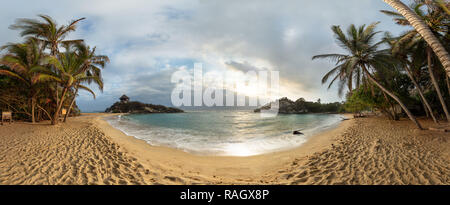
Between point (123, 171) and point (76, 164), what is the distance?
1.29 m

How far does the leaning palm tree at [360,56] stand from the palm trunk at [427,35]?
17.9 feet

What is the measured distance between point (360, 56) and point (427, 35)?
6.88 metres

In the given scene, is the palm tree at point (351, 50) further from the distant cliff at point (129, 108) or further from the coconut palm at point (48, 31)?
the distant cliff at point (129, 108)

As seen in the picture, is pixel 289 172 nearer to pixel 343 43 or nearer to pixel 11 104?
pixel 343 43

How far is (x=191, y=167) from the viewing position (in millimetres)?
4691

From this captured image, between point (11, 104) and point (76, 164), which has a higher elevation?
point (11, 104)

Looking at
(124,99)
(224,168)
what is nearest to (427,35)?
(224,168)

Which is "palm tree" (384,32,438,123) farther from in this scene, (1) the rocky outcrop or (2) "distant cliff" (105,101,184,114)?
(2) "distant cliff" (105,101,184,114)

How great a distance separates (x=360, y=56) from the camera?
1021 centimetres

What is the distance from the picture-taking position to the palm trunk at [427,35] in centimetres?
409

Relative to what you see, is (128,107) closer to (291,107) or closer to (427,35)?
(291,107)

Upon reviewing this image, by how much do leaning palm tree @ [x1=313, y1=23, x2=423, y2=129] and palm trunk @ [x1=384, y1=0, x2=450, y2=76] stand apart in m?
5.46
